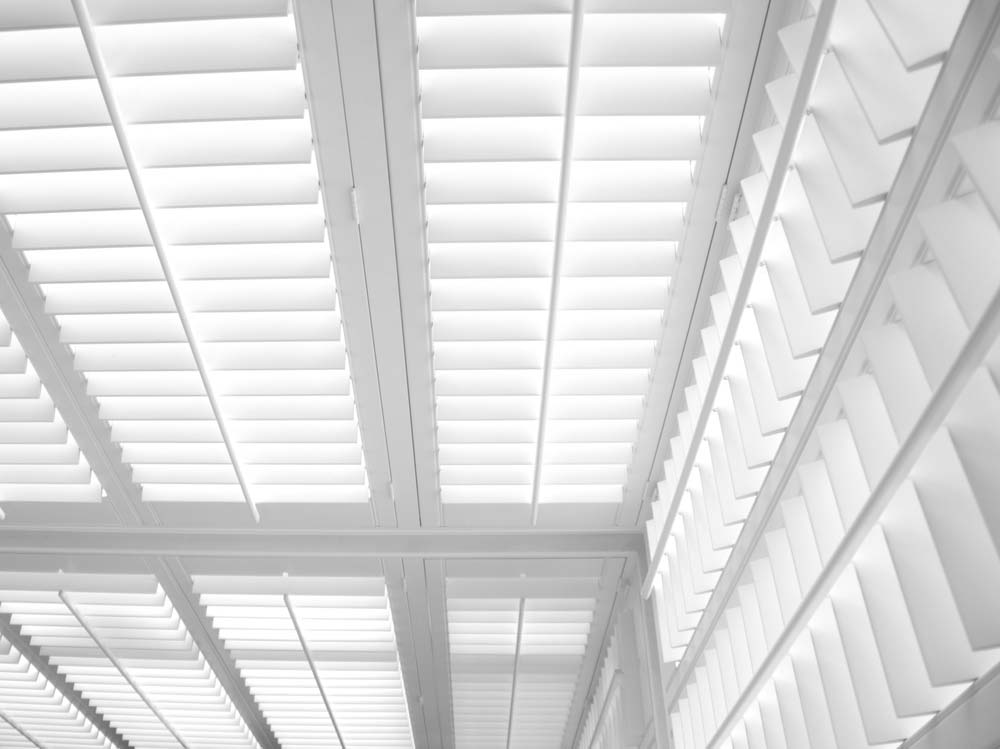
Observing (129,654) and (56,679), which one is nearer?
(129,654)

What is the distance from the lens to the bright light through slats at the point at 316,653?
694 cm

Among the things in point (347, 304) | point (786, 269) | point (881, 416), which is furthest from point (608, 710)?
point (881, 416)

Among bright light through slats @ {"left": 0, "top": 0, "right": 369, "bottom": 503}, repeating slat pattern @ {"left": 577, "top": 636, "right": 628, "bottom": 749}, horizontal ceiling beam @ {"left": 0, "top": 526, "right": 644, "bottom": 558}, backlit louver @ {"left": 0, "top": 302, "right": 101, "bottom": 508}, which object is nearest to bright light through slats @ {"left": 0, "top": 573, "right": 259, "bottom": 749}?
horizontal ceiling beam @ {"left": 0, "top": 526, "right": 644, "bottom": 558}

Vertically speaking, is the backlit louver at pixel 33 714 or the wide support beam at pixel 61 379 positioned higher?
the wide support beam at pixel 61 379

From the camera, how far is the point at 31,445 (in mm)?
5500

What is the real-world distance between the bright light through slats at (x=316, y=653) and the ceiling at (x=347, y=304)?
0.04 m

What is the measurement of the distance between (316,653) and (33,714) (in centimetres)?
326

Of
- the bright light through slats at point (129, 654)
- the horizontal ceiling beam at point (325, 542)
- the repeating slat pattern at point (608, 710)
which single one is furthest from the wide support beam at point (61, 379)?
the repeating slat pattern at point (608, 710)

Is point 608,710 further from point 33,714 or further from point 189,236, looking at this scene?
point 33,714

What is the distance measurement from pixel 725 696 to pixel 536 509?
1825 millimetres

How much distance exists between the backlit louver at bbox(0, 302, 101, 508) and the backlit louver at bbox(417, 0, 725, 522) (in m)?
2.23

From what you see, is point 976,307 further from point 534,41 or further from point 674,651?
point 674,651

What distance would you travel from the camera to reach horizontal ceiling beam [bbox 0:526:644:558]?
241 inches

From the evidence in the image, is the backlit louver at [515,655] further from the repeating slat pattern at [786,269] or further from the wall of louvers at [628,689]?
the repeating slat pattern at [786,269]
